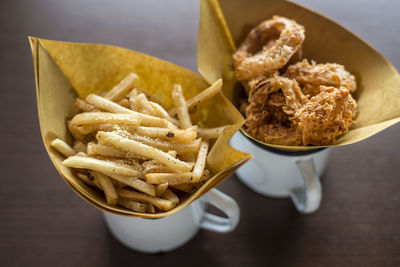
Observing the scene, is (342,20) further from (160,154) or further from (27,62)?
(27,62)

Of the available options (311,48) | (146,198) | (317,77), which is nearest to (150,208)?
(146,198)

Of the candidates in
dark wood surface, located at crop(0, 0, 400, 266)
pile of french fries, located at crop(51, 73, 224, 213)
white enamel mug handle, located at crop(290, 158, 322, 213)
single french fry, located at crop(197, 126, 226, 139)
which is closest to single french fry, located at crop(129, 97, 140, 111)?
pile of french fries, located at crop(51, 73, 224, 213)

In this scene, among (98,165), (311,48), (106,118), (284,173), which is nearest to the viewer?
(98,165)

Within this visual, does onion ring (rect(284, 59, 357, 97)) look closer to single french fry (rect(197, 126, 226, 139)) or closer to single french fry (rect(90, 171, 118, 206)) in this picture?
single french fry (rect(197, 126, 226, 139))

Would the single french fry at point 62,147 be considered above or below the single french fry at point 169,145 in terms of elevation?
above

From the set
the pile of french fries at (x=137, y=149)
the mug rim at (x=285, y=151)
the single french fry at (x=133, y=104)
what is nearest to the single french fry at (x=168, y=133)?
the pile of french fries at (x=137, y=149)

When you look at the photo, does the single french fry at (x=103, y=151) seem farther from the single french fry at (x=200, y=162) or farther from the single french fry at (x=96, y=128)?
the single french fry at (x=200, y=162)

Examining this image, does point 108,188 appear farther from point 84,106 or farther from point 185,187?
point 84,106
